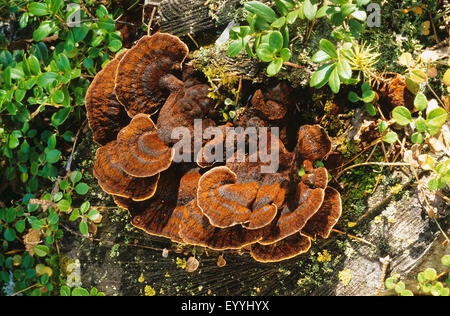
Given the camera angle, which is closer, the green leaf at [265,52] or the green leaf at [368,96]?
the green leaf at [265,52]

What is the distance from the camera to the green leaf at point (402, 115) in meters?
2.22

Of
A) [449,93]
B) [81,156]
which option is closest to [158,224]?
[81,156]

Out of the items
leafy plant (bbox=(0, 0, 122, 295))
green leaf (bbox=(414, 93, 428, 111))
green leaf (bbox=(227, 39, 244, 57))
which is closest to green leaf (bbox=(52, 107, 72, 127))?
leafy plant (bbox=(0, 0, 122, 295))

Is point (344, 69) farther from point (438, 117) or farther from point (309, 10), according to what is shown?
point (438, 117)

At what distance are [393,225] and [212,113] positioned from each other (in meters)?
1.64

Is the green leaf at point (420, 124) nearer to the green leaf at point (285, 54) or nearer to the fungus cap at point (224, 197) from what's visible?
the green leaf at point (285, 54)

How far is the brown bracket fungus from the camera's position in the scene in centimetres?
237

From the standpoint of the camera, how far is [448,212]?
2367mm

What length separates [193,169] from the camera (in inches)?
99.0

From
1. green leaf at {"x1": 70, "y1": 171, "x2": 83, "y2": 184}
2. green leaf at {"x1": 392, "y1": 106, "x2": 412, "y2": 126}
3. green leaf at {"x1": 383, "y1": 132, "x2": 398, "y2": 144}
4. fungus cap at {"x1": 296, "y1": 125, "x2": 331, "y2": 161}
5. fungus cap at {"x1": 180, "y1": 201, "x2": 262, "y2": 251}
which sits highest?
green leaf at {"x1": 392, "y1": 106, "x2": 412, "y2": 126}

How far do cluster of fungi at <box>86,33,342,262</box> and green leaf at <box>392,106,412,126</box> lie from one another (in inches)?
20.0

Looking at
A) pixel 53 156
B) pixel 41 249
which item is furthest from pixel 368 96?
pixel 41 249

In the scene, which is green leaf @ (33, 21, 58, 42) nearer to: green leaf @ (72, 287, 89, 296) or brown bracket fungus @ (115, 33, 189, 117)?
brown bracket fungus @ (115, 33, 189, 117)

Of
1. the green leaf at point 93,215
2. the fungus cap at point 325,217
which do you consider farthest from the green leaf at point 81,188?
the fungus cap at point 325,217
